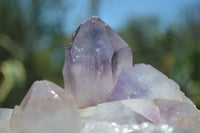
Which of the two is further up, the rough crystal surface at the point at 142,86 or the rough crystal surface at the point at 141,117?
the rough crystal surface at the point at 142,86

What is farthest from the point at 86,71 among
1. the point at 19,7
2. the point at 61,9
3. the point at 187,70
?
the point at 61,9

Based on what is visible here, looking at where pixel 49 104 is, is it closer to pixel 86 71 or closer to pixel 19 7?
pixel 86 71

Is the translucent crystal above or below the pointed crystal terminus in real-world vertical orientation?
below
